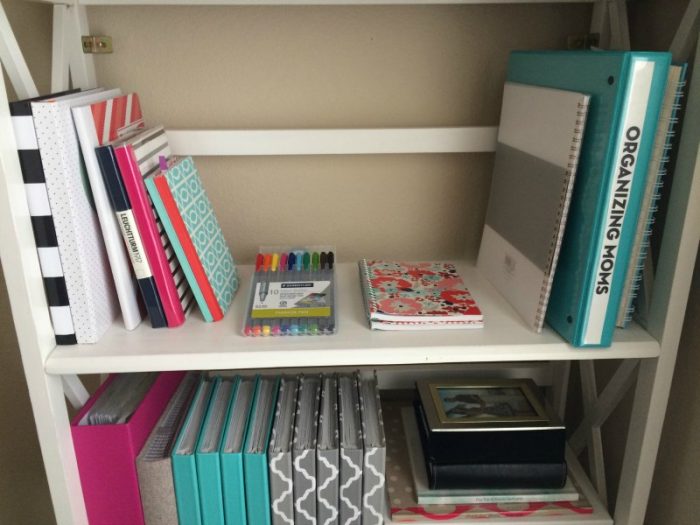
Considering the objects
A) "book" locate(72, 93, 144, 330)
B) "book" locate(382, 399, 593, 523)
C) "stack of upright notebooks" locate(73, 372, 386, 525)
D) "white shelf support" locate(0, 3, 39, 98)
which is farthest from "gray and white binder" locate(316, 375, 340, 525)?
"white shelf support" locate(0, 3, 39, 98)

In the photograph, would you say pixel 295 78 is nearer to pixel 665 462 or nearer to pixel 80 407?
pixel 80 407

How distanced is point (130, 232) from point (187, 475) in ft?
1.13

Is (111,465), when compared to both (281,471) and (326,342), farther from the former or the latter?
(326,342)

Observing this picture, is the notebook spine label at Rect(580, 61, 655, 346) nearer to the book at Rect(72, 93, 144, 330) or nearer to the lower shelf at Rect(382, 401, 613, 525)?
the lower shelf at Rect(382, 401, 613, 525)

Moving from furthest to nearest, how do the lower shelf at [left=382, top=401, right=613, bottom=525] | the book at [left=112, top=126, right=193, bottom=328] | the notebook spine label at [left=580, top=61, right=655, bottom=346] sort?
the lower shelf at [left=382, top=401, right=613, bottom=525] < the book at [left=112, top=126, right=193, bottom=328] < the notebook spine label at [left=580, top=61, right=655, bottom=346]

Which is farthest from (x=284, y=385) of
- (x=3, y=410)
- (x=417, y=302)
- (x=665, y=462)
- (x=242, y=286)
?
(x=665, y=462)

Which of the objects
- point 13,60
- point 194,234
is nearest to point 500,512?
point 194,234

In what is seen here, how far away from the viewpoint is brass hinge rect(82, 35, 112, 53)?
0.94 metres

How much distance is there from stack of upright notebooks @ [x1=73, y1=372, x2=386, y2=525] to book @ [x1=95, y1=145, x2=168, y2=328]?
0.15 m

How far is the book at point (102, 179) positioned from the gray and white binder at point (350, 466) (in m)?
0.34

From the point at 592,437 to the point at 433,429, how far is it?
292 millimetres

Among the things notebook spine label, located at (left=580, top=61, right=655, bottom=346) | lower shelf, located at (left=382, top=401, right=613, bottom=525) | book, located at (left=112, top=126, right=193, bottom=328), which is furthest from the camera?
lower shelf, located at (left=382, top=401, right=613, bottom=525)

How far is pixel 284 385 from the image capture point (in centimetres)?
97

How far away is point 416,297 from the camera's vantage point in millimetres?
866
